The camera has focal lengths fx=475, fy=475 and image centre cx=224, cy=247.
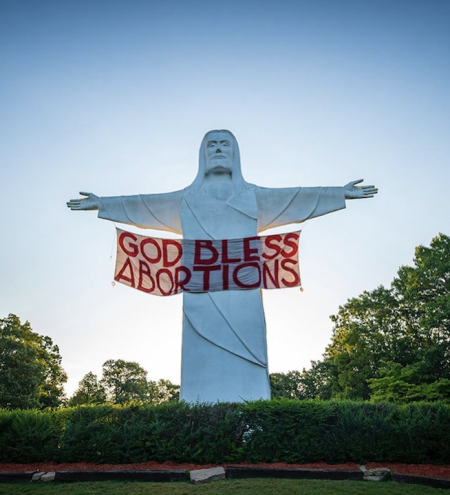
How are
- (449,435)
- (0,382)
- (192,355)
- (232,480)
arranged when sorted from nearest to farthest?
1. (232,480)
2. (449,435)
3. (192,355)
4. (0,382)

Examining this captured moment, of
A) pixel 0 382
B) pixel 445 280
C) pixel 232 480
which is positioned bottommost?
pixel 232 480

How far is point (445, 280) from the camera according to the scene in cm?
2777

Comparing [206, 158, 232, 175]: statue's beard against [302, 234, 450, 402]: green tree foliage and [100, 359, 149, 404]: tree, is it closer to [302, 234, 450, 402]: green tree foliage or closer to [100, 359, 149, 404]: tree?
[302, 234, 450, 402]: green tree foliage

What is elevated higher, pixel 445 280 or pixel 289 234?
pixel 445 280

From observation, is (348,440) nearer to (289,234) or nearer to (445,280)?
(289,234)

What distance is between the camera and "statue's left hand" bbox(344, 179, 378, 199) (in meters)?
13.6

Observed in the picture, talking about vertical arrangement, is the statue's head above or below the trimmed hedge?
above

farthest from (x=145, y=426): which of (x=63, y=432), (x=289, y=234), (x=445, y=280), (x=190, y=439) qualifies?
(x=445, y=280)

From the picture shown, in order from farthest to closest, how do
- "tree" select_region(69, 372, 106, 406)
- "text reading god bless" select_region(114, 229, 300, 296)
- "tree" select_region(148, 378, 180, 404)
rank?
"tree" select_region(148, 378, 180, 404) < "tree" select_region(69, 372, 106, 406) < "text reading god bless" select_region(114, 229, 300, 296)

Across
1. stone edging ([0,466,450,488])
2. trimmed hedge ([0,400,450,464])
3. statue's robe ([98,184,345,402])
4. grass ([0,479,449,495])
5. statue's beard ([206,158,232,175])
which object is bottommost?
grass ([0,479,449,495])

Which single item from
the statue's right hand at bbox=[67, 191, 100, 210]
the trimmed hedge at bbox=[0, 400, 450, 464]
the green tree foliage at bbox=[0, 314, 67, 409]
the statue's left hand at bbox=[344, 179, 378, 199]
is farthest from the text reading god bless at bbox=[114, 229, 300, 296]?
the green tree foliage at bbox=[0, 314, 67, 409]

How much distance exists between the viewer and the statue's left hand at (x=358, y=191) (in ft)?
44.6

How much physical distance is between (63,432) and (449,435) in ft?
24.0

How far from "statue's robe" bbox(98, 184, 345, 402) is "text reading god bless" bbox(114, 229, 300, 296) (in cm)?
36
